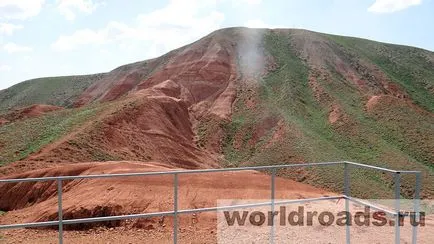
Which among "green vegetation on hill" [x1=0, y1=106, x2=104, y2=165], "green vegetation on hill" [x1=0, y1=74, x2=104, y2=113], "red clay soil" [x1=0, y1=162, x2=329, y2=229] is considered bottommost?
"red clay soil" [x1=0, y1=162, x2=329, y2=229]

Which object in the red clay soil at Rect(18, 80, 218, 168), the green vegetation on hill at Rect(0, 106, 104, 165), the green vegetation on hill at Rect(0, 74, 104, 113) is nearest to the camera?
the red clay soil at Rect(18, 80, 218, 168)

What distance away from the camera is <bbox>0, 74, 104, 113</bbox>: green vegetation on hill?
77.6 meters

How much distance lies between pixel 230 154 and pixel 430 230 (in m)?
27.4

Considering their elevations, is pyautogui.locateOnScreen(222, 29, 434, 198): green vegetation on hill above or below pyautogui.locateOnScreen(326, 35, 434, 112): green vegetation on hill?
below

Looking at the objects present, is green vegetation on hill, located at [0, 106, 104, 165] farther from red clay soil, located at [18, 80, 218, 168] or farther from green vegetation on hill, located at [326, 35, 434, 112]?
green vegetation on hill, located at [326, 35, 434, 112]

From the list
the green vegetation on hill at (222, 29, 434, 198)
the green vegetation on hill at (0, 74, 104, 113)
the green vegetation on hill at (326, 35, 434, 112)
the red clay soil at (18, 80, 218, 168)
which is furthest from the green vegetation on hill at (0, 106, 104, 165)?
the green vegetation on hill at (326, 35, 434, 112)

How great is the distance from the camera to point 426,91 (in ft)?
183

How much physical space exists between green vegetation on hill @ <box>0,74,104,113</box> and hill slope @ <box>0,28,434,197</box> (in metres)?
7.58

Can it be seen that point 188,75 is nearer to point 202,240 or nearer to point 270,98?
point 270,98

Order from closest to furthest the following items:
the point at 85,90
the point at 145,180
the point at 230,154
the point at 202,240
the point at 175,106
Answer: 1. the point at 202,240
2. the point at 145,180
3. the point at 230,154
4. the point at 175,106
5. the point at 85,90

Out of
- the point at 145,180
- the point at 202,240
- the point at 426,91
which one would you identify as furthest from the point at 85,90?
the point at 202,240

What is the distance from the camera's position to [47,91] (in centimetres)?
8488

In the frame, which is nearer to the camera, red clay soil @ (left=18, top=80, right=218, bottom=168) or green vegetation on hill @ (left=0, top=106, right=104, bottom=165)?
red clay soil @ (left=18, top=80, right=218, bottom=168)

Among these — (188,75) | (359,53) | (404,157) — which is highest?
(359,53)
